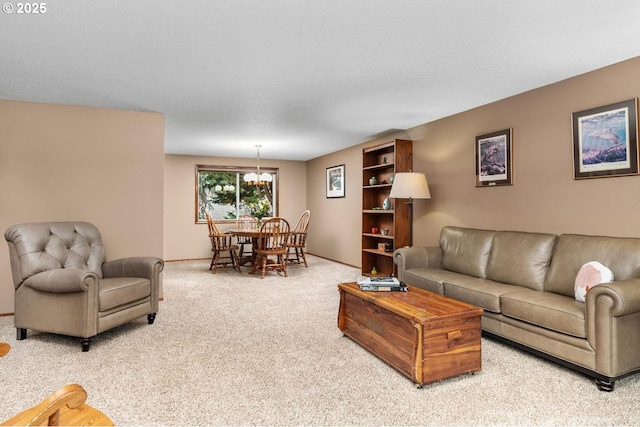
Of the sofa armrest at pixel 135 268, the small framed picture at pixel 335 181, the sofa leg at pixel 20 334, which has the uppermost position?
the small framed picture at pixel 335 181

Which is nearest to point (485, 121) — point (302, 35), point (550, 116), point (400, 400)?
point (550, 116)

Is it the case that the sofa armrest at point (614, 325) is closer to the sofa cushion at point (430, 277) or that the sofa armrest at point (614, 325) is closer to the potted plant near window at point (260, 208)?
the sofa cushion at point (430, 277)

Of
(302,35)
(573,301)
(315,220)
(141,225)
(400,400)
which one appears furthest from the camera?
(315,220)

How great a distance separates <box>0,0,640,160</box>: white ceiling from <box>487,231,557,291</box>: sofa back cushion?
4.63 feet

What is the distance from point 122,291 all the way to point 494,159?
3.79 metres

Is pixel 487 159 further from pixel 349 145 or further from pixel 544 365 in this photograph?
pixel 349 145

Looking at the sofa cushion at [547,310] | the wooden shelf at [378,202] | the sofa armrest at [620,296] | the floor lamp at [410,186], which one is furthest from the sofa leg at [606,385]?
the wooden shelf at [378,202]

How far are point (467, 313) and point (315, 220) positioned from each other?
6087 mm

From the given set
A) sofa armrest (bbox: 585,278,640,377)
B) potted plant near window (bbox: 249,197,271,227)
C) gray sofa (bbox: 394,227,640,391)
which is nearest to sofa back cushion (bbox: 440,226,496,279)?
gray sofa (bbox: 394,227,640,391)

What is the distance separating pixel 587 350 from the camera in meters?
2.30

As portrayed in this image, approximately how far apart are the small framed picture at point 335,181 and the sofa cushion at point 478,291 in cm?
398

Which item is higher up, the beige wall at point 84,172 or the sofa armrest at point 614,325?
the beige wall at point 84,172

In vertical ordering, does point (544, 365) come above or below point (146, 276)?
below

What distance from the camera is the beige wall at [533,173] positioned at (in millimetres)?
2992
